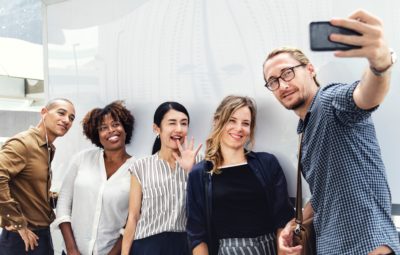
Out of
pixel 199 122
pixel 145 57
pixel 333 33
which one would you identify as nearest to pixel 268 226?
pixel 199 122

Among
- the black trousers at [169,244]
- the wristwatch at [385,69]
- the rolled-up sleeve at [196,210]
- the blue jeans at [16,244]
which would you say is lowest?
the blue jeans at [16,244]

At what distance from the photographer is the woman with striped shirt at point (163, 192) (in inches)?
83.4

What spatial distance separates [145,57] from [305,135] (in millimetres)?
1342

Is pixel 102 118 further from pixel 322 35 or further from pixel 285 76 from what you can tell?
pixel 322 35

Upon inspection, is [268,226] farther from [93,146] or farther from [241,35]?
[93,146]

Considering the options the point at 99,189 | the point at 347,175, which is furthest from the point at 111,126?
the point at 347,175

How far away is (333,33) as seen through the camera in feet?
3.47

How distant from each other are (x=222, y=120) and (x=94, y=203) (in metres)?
1.08

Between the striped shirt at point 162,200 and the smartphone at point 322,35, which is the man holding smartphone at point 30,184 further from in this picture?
the smartphone at point 322,35

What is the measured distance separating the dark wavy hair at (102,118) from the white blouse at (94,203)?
0.45 ft

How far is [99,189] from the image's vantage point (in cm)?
248

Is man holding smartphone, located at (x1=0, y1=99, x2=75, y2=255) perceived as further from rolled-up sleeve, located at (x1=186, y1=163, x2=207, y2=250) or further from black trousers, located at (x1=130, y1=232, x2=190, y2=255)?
rolled-up sleeve, located at (x1=186, y1=163, x2=207, y2=250)

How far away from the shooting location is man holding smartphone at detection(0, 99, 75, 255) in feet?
8.18

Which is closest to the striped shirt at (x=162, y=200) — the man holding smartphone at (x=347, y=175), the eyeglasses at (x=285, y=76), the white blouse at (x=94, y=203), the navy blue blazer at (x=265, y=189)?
the navy blue blazer at (x=265, y=189)
